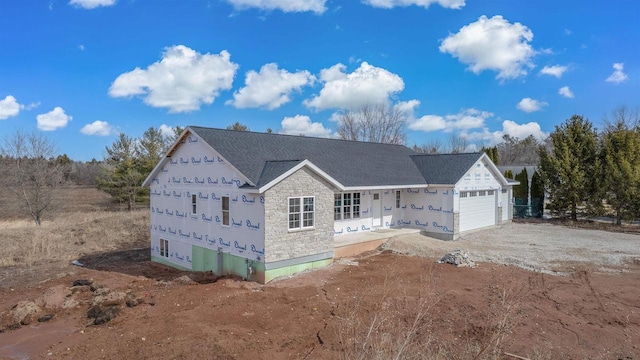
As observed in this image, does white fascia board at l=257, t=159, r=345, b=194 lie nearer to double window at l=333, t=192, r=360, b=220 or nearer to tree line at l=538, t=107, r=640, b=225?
double window at l=333, t=192, r=360, b=220

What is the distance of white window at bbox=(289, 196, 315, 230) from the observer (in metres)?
13.6

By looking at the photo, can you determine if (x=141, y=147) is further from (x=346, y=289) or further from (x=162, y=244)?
(x=346, y=289)

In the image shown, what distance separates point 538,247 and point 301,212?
1158 centimetres

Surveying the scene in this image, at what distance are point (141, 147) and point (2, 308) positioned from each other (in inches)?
1103

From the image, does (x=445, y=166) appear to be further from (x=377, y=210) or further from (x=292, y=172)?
(x=292, y=172)

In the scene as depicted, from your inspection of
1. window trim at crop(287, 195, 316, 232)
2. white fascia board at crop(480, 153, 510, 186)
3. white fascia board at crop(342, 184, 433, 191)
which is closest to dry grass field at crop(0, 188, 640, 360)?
window trim at crop(287, 195, 316, 232)

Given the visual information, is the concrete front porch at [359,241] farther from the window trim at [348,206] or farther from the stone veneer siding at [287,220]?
the stone veneer siding at [287,220]

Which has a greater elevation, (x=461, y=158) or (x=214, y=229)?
(x=461, y=158)

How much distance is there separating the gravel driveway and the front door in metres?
1.80

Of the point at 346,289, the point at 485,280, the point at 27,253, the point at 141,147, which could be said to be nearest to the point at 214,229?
the point at 346,289

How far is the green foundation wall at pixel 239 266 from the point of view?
13.1 meters

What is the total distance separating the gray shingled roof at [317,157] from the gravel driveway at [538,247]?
3364 millimetres

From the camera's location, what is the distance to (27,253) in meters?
20.9

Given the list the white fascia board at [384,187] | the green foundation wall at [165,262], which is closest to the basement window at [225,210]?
the green foundation wall at [165,262]
